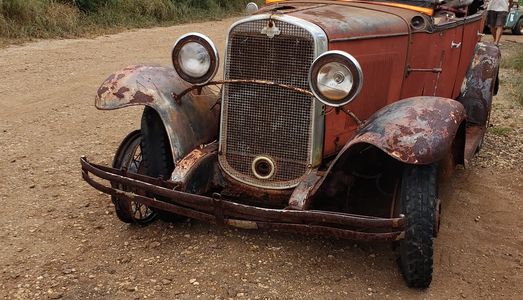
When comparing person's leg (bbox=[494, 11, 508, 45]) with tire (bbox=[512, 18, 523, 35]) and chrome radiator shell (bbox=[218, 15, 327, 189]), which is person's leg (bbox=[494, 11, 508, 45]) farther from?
chrome radiator shell (bbox=[218, 15, 327, 189])

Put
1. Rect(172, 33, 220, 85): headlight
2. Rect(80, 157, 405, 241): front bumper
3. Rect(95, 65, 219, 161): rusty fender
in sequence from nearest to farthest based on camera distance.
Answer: Rect(80, 157, 405, 241): front bumper, Rect(172, 33, 220, 85): headlight, Rect(95, 65, 219, 161): rusty fender

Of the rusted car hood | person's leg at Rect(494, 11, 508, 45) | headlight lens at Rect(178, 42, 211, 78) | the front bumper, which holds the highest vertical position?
the rusted car hood

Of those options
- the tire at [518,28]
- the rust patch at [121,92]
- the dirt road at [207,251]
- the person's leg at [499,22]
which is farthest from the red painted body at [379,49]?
the tire at [518,28]

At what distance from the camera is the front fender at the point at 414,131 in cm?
296

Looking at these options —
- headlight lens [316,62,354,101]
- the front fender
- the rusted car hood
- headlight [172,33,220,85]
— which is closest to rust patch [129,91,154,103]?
headlight [172,33,220,85]

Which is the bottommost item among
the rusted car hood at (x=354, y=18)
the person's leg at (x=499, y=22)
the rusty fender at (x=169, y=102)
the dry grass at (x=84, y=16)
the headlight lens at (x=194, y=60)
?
the dry grass at (x=84, y=16)

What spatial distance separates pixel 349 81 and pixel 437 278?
1303 millimetres

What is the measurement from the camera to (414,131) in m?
3.02

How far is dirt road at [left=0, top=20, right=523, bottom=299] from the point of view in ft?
10.5

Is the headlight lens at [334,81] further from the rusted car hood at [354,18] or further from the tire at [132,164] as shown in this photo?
the tire at [132,164]

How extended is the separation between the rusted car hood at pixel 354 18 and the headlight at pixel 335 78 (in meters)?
0.34

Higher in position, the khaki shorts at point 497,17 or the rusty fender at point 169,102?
the rusty fender at point 169,102

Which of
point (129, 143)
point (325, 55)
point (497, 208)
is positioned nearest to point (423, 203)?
point (325, 55)

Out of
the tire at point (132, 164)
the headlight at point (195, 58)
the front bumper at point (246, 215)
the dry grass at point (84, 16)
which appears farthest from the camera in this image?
the dry grass at point (84, 16)
